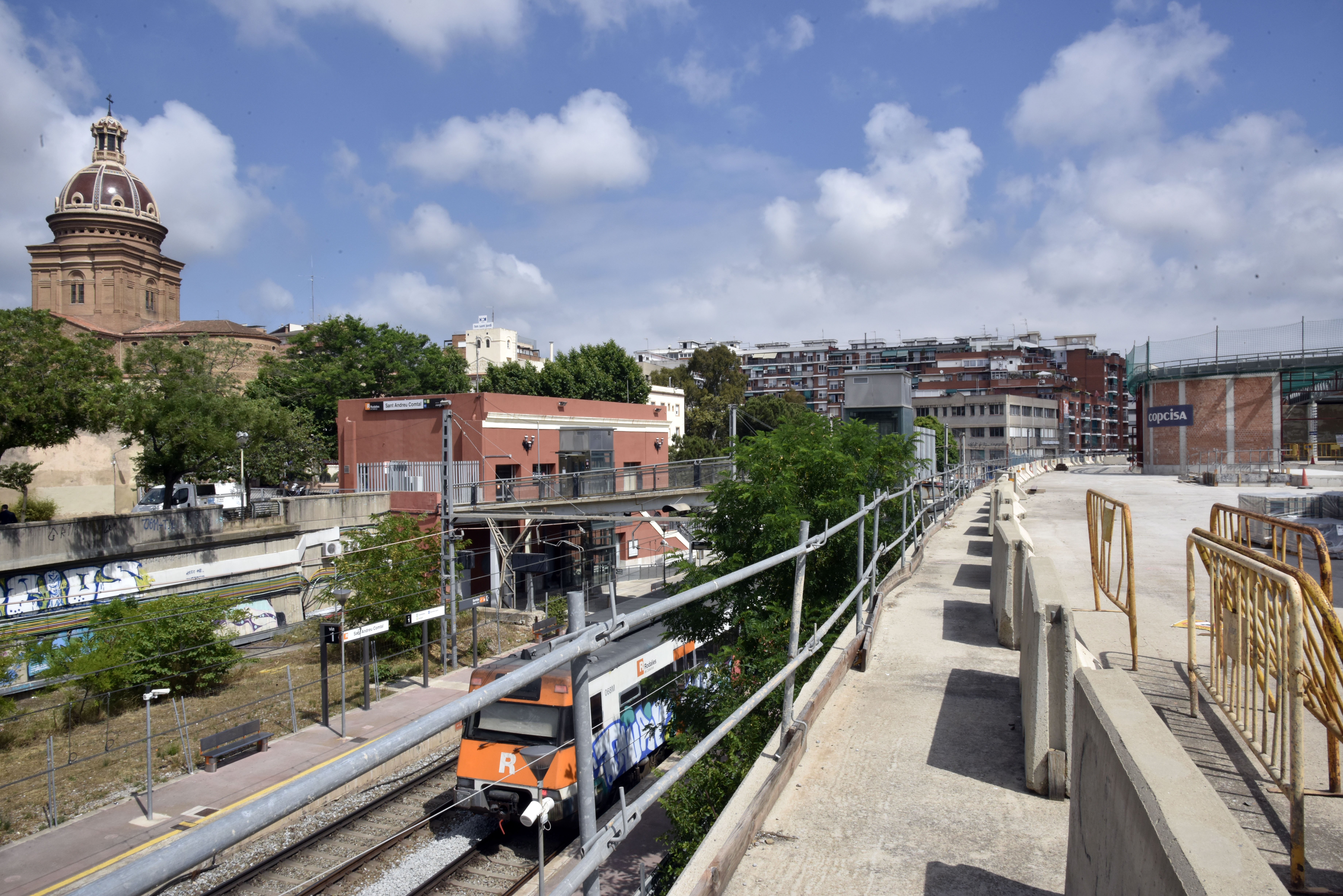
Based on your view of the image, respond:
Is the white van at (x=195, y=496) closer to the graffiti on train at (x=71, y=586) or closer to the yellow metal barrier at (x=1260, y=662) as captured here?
the graffiti on train at (x=71, y=586)

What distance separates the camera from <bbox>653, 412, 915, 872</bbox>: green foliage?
20.8ft

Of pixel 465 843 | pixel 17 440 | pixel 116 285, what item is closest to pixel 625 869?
pixel 465 843

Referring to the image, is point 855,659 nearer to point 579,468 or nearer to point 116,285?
point 579,468

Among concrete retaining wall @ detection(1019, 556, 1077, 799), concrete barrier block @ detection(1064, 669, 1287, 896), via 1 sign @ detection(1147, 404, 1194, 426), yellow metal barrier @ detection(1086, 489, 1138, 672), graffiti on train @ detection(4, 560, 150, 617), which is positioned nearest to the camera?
concrete barrier block @ detection(1064, 669, 1287, 896)

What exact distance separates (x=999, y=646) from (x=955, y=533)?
978 cm

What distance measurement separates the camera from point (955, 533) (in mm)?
16016

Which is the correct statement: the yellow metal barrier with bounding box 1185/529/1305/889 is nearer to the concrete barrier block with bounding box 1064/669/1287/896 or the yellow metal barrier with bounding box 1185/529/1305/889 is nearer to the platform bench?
the concrete barrier block with bounding box 1064/669/1287/896

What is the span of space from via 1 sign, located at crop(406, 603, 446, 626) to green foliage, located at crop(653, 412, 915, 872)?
991 centimetres

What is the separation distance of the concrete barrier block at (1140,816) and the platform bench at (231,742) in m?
14.3

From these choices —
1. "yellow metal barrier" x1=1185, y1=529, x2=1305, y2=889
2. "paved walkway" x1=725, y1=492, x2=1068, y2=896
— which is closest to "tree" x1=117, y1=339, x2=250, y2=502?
"paved walkway" x1=725, y1=492, x2=1068, y2=896

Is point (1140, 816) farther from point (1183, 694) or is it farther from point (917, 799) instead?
point (1183, 694)

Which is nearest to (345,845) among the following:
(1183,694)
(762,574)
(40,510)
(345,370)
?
(762,574)

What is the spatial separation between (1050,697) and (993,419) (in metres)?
92.9

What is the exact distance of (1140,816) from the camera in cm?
210
